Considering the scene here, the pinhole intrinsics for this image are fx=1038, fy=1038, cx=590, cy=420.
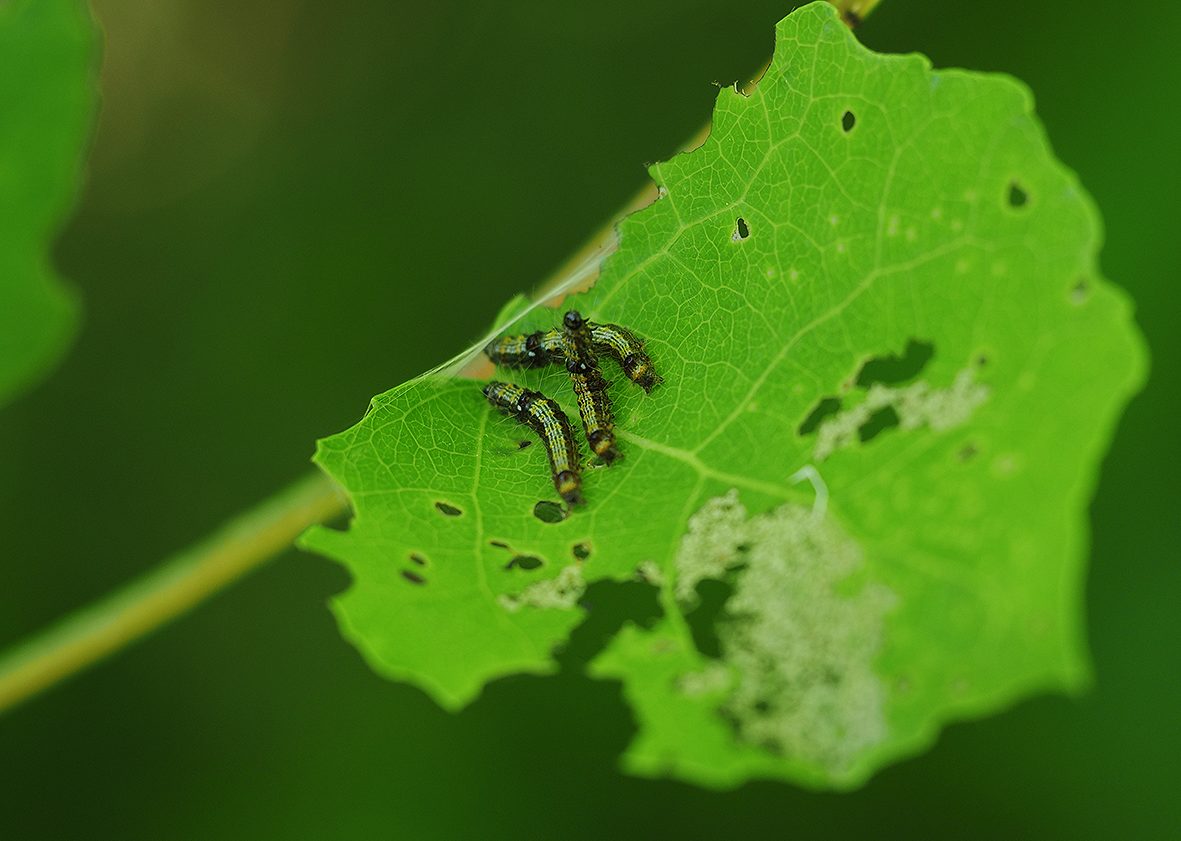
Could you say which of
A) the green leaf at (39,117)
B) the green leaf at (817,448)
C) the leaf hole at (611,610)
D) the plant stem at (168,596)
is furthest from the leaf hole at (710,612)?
the green leaf at (39,117)

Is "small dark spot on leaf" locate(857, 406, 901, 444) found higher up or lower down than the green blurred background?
lower down

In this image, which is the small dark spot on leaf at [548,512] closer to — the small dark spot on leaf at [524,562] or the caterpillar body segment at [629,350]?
the small dark spot on leaf at [524,562]

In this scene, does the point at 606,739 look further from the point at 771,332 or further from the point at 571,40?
the point at 571,40

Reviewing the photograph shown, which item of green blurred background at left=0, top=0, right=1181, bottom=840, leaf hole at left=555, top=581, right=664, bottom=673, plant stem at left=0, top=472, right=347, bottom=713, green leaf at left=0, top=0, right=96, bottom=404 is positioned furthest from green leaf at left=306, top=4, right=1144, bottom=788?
green blurred background at left=0, top=0, right=1181, bottom=840

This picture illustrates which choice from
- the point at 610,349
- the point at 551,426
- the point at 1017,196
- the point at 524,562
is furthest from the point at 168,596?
the point at 1017,196

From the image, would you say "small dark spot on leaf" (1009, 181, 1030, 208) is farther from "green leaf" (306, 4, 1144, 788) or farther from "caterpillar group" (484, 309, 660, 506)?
"caterpillar group" (484, 309, 660, 506)

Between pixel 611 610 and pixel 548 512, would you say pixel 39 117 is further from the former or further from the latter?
pixel 611 610
